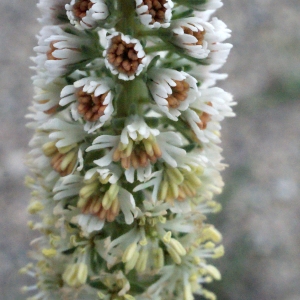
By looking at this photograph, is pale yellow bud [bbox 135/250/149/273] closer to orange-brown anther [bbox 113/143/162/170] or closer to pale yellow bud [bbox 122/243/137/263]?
pale yellow bud [bbox 122/243/137/263]

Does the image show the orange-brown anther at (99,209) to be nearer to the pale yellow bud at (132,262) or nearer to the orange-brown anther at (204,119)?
the pale yellow bud at (132,262)

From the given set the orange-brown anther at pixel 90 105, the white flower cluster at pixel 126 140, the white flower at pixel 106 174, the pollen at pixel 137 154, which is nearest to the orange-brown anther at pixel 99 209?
the white flower cluster at pixel 126 140

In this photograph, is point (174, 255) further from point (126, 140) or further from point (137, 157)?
point (126, 140)

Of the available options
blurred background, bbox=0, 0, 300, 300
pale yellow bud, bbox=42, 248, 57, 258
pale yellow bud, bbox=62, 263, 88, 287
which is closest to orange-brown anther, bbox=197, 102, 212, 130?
pale yellow bud, bbox=62, 263, 88, 287

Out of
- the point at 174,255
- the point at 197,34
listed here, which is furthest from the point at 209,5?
the point at 174,255

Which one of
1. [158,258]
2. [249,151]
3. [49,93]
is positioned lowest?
[249,151]

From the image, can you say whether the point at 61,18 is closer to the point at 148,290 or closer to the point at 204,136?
the point at 204,136
